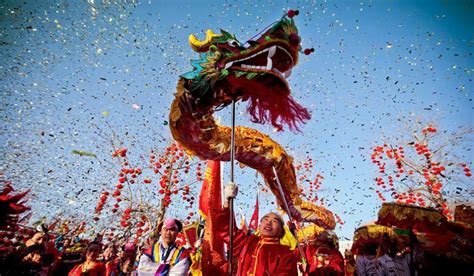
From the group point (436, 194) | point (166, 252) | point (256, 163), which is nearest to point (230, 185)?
point (166, 252)

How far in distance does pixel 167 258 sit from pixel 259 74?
8.15ft

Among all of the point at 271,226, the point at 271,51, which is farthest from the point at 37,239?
the point at 271,51

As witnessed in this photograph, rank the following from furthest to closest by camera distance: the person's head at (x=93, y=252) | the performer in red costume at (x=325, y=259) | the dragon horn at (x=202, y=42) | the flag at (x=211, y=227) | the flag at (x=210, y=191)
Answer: the performer in red costume at (x=325, y=259), the person's head at (x=93, y=252), the dragon horn at (x=202, y=42), the flag at (x=210, y=191), the flag at (x=211, y=227)

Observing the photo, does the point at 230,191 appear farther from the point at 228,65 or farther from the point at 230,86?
the point at 228,65

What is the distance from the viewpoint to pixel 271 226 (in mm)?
3758

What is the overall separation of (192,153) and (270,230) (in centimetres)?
163

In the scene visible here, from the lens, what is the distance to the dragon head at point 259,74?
3.35 metres

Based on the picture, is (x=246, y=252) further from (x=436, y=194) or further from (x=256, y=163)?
(x=436, y=194)

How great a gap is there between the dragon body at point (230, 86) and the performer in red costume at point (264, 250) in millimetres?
1226

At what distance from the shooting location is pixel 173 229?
3.74 metres

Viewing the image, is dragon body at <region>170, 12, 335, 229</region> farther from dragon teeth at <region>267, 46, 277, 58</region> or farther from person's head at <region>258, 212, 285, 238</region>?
person's head at <region>258, 212, 285, 238</region>

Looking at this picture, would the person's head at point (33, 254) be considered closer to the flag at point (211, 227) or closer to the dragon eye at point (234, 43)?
the flag at point (211, 227)

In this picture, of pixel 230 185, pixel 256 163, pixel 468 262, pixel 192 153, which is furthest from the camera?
pixel 256 163

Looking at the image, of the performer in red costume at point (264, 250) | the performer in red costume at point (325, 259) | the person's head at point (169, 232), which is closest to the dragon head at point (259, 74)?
the performer in red costume at point (264, 250)
